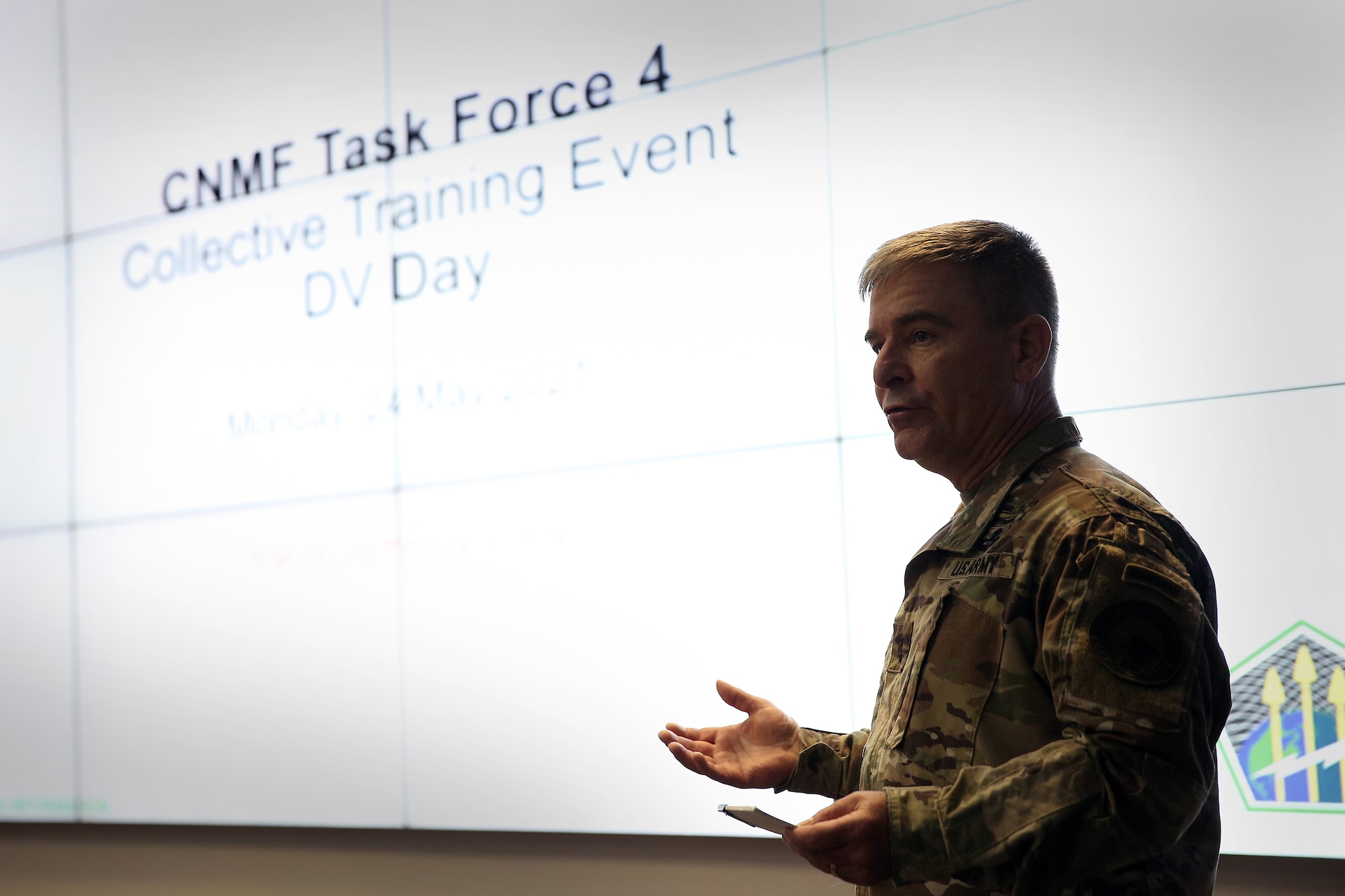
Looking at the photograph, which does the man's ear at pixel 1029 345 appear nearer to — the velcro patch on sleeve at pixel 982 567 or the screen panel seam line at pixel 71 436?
the velcro patch on sleeve at pixel 982 567

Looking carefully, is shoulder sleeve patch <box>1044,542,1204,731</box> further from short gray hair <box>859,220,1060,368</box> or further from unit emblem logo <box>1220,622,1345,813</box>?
unit emblem logo <box>1220,622,1345,813</box>

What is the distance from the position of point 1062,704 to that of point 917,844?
7.5 inches

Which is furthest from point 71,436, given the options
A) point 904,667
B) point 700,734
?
point 904,667

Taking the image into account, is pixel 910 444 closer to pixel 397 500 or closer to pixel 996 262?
pixel 996 262

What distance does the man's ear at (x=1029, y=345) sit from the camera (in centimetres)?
143

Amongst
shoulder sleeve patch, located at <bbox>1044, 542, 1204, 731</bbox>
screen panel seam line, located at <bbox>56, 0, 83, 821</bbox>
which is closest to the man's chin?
shoulder sleeve patch, located at <bbox>1044, 542, 1204, 731</bbox>

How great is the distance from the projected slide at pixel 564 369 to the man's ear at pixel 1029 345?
28.9 inches

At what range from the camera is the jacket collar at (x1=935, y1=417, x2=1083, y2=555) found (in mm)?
1375

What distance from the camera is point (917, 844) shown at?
1146mm

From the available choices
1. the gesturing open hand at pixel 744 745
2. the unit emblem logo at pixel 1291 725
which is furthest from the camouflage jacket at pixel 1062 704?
the unit emblem logo at pixel 1291 725

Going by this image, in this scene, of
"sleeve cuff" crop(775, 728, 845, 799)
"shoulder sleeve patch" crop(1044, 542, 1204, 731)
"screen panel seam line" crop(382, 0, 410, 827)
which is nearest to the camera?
"shoulder sleeve patch" crop(1044, 542, 1204, 731)

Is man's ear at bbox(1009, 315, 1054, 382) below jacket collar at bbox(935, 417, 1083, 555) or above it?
above

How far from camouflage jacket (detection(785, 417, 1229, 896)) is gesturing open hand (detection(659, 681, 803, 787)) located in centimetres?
22

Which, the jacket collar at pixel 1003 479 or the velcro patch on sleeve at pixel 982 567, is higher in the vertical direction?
the jacket collar at pixel 1003 479
